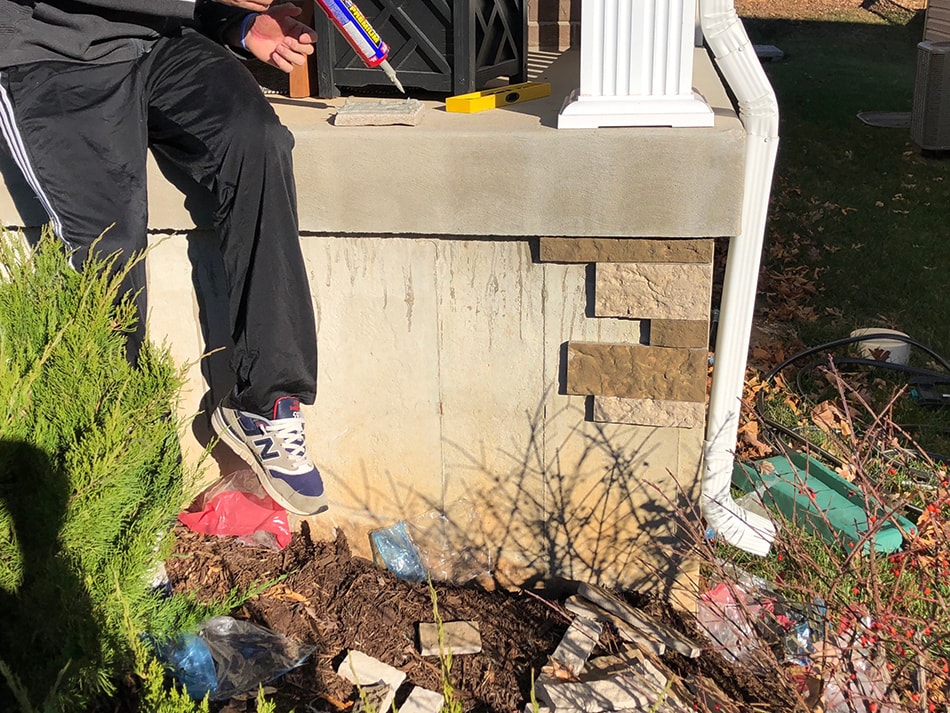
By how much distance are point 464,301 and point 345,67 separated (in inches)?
34.7

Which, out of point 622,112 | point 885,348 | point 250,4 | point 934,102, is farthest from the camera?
point 934,102

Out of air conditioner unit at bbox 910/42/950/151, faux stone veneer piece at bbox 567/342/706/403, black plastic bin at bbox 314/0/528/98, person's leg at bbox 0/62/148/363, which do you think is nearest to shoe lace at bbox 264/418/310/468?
person's leg at bbox 0/62/148/363

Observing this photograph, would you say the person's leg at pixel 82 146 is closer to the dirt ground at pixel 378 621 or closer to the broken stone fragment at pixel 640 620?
the dirt ground at pixel 378 621

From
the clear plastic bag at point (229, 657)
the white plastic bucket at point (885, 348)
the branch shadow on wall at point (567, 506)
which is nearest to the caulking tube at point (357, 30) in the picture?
the branch shadow on wall at point (567, 506)

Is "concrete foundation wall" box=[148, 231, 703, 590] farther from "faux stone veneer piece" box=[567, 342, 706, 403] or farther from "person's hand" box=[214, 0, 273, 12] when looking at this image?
"person's hand" box=[214, 0, 273, 12]

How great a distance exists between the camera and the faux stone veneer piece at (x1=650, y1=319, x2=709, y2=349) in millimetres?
2592

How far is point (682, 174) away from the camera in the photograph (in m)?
2.43

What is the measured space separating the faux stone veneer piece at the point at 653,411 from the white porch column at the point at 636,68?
0.74m

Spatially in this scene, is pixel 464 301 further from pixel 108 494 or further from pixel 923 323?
pixel 923 323

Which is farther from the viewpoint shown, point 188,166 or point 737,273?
point 737,273

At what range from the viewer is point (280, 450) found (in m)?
2.63

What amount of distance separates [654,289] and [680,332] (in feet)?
0.46

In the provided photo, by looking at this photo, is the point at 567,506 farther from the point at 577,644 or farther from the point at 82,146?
the point at 82,146

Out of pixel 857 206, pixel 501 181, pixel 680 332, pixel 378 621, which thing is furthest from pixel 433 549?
pixel 857 206
